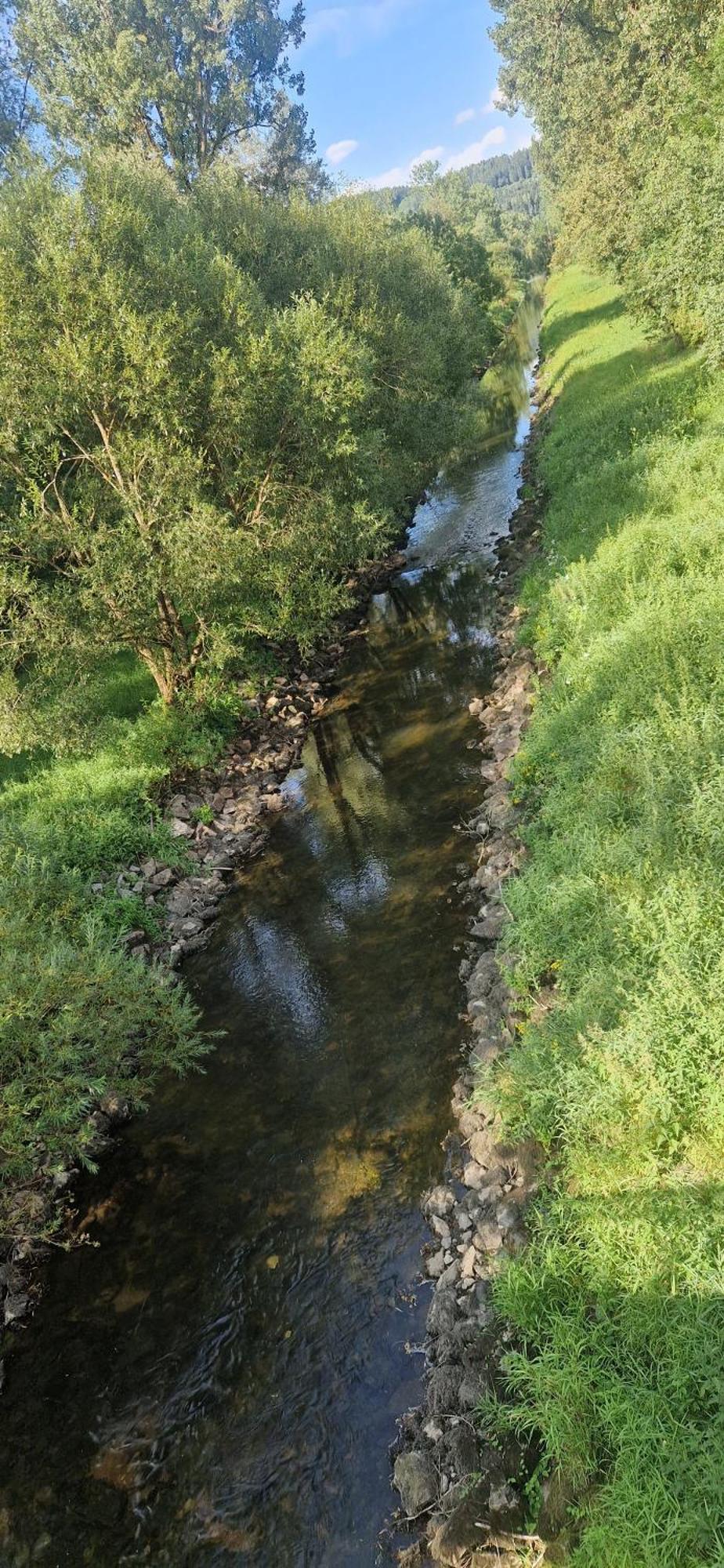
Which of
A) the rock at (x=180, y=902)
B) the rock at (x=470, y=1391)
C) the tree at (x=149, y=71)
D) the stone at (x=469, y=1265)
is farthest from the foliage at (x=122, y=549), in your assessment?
the tree at (x=149, y=71)

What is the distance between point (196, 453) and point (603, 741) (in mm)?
15876

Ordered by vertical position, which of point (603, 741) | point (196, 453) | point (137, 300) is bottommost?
point (603, 741)

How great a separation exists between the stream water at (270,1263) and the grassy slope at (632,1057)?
222 cm

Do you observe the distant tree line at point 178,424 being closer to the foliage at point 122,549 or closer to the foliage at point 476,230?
the foliage at point 122,549

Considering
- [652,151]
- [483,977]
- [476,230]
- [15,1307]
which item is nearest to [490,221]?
[476,230]

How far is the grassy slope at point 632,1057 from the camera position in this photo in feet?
18.7

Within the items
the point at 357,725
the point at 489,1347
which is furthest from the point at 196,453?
the point at 489,1347

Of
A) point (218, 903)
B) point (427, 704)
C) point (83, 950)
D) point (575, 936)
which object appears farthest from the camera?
point (427, 704)

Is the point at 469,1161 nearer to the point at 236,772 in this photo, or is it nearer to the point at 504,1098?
the point at 504,1098

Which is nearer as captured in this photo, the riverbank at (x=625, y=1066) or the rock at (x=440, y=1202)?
the riverbank at (x=625, y=1066)

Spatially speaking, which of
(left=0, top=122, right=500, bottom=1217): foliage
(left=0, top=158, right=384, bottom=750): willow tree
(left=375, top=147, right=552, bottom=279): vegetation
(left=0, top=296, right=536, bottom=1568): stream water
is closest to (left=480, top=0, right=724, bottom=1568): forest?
(left=0, top=296, right=536, bottom=1568): stream water

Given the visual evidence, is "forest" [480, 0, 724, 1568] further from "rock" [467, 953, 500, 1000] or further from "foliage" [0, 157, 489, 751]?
"foliage" [0, 157, 489, 751]

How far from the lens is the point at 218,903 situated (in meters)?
18.6

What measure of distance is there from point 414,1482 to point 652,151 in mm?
38487
